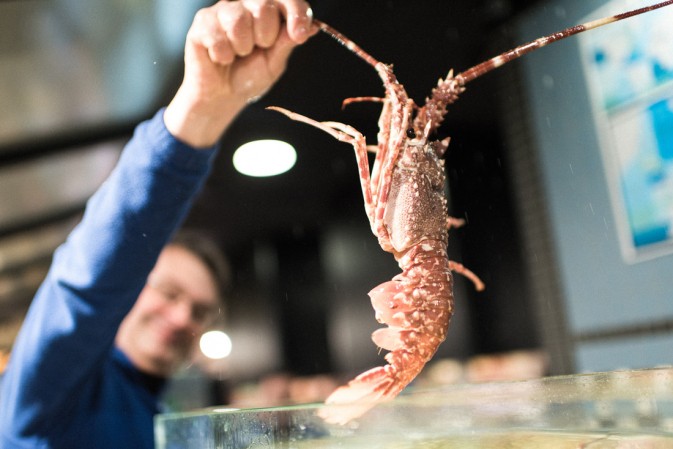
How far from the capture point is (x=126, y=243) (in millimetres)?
782

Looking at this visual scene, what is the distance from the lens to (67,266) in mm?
837

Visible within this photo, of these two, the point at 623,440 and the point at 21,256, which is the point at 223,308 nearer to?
the point at 623,440

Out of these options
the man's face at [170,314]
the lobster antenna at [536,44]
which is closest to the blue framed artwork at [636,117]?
the lobster antenna at [536,44]

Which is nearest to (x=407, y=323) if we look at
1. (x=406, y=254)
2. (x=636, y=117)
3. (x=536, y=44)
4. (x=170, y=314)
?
(x=406, y=254)

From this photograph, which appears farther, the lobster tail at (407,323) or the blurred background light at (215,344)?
the blurred background light at (215,344)

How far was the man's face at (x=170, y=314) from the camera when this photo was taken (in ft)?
3.75

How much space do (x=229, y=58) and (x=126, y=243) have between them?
0.33 meters

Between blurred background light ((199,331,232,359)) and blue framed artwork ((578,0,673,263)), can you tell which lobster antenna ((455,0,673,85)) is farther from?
blurred background light ((199,331,232,359))

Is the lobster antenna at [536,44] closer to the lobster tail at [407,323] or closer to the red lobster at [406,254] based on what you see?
the red lobster at [406,254]

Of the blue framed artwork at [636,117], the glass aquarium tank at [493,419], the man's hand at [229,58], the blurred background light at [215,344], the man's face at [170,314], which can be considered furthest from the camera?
the blurred background light at [215,344]

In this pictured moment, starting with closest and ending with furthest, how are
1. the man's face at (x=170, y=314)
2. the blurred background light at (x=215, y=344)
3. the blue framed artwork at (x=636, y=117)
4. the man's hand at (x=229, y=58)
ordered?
1. the man's hand at (x=229, y=58)
2. the blue framed artwork at (x=636, y=117)
3. the man's face at (x=170, y=314)
4. the blurred background light at (x=215, y=344)

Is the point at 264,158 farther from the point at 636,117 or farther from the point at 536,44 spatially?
the point at 636,117

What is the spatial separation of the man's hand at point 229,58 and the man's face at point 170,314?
0.45 meters

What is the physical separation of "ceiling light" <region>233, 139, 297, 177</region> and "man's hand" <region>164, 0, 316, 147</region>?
2.7 inches
